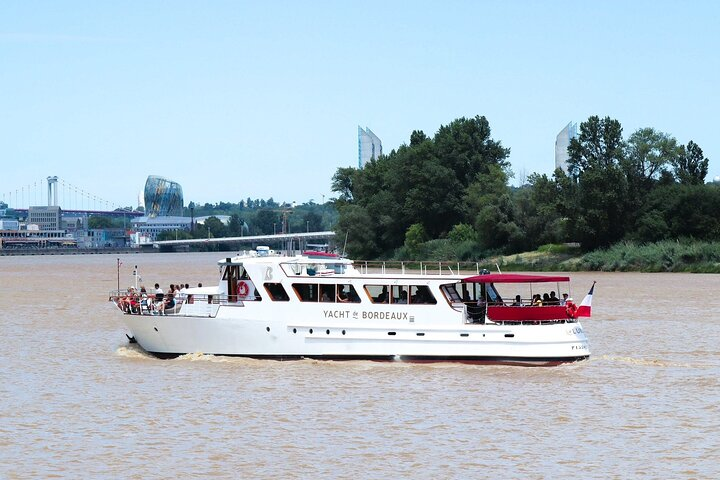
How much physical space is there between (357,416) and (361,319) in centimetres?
790

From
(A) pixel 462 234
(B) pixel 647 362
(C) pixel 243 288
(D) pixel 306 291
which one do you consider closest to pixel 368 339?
(D) pixel 306 291

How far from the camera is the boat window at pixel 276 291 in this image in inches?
1453

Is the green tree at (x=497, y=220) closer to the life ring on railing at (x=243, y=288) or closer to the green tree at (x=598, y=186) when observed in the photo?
the green tree at (x=598, y=186)

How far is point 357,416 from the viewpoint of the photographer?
28.6 meters

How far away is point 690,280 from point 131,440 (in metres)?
63.6

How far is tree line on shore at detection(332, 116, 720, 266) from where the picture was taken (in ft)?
330

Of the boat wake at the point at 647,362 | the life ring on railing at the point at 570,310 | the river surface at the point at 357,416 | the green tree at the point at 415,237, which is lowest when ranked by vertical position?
the river surface at the point at 357,416

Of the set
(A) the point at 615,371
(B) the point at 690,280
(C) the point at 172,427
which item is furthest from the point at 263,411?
(B) the point at 690,280

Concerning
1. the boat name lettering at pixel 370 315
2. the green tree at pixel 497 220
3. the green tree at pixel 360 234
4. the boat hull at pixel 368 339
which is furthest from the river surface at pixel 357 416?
the green tree at pixel 360 234

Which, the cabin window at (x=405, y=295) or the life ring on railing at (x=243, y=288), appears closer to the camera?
the cabin window at (x=405, y=295)

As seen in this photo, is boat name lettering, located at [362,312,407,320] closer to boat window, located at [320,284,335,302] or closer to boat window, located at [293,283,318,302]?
boat window, located at [320,284,335,302]

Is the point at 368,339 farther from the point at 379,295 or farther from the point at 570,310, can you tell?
the point at 570,310

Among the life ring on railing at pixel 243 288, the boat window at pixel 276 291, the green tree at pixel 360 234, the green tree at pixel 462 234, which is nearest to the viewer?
the boat window at pixel 276 291

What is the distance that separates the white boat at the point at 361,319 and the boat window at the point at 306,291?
1.3 inches
